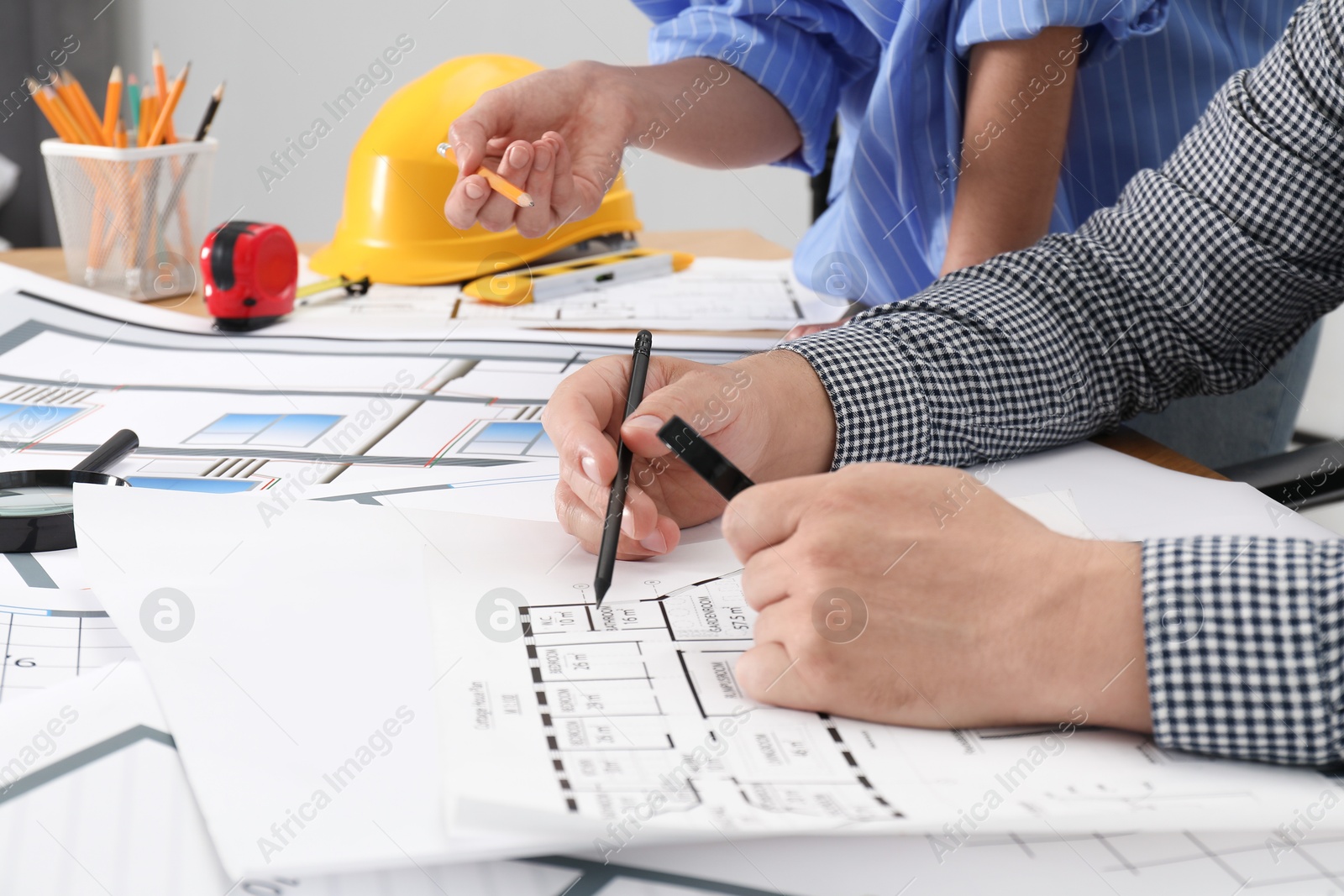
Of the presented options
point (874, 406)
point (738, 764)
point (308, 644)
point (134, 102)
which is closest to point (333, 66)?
point (134, 102)

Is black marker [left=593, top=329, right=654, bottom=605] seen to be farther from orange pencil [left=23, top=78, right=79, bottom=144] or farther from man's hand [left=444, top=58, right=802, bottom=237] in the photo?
orange pencil [left=23, top=78, right=79, bottom=144]

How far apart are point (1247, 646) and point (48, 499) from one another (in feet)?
1.93

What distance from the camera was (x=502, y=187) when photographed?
29.8 inches

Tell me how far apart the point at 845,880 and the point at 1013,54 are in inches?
25.8

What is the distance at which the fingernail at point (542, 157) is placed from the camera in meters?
0.79

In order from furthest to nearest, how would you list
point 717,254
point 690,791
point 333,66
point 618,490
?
point 333,66, point 717,254, point 618,490, point 690,791

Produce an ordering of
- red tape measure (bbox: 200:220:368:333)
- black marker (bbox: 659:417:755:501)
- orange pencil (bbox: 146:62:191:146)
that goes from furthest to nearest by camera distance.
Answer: orange pencil (bbox: 146:62:191:146) < red tape measure (bbox: 200:220:368:333) < black marker (bbox: 659:417:755:501)

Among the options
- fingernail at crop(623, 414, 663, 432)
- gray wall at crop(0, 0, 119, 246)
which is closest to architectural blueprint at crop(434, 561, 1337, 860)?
fingernail at crop(623, 414, 663, 432)

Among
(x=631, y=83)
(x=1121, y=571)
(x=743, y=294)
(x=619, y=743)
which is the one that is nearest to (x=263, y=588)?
(x=619, y=743)

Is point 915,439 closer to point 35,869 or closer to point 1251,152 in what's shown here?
point 1251,152

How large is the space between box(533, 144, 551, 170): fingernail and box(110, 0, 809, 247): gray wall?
172 centimetres

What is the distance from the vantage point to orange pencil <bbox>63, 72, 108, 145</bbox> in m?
0.99

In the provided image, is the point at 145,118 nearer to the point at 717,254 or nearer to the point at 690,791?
the point at 717,254

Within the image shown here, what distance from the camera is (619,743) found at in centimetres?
37
